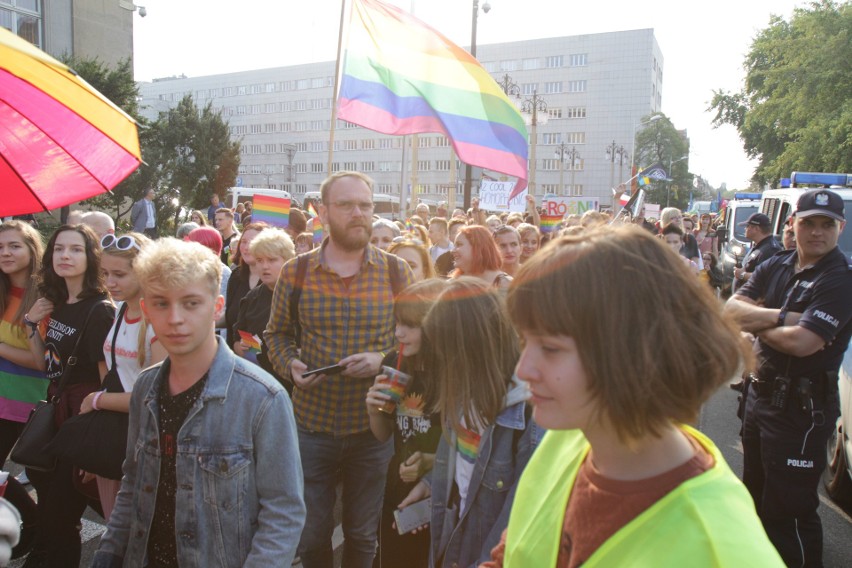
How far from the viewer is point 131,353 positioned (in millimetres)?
3039

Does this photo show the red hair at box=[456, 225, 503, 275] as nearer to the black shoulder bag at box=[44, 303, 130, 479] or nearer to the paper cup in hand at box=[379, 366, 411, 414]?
the paper cup in hand at box=[379, 366, 411, 414]

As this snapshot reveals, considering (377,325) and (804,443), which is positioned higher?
(377,325)

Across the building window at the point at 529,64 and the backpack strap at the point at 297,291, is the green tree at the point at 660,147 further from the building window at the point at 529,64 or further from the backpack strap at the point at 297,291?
the backpack strap at the point at 297,291

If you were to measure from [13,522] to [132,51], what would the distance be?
26.0 metres

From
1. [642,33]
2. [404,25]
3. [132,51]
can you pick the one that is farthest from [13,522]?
[642,33]

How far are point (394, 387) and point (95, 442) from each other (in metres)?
1.40

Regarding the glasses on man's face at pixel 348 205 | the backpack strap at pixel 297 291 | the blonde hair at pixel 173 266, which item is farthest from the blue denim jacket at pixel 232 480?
the glasses on man's face at pixel 348 205

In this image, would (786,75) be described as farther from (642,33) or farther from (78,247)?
(642,33)

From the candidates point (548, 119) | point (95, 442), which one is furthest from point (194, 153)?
point (548, 119)

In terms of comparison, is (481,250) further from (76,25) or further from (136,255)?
(76,25)

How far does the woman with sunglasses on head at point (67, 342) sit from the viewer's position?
10.7 feet

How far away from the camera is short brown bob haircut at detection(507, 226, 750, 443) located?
111 centimetres

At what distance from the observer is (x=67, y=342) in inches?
135

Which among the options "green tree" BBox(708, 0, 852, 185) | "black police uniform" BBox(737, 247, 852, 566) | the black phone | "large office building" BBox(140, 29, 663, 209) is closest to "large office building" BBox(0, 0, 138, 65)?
the black phone
